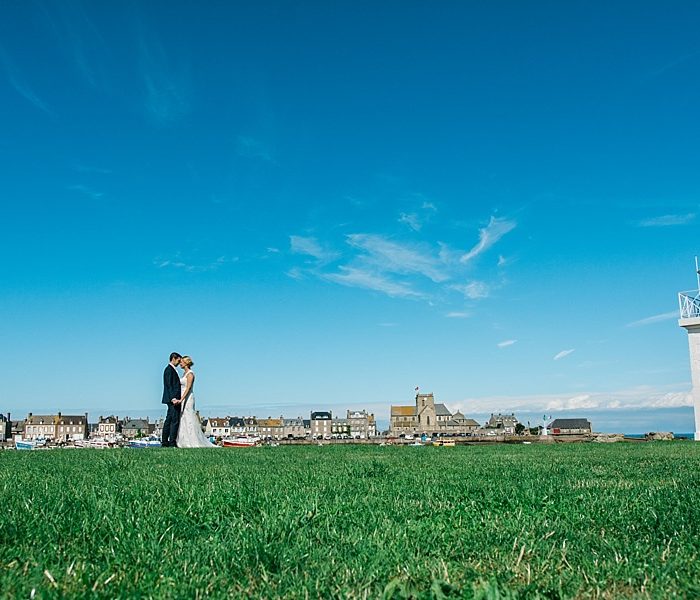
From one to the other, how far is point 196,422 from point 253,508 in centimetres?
1467

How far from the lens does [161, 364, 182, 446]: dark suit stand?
1797 cm

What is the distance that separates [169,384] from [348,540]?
15480mm

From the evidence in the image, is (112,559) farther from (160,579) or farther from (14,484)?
(14,484)

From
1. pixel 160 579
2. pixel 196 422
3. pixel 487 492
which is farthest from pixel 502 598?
pixel 196 422

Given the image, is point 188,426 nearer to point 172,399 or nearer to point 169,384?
point 172,399

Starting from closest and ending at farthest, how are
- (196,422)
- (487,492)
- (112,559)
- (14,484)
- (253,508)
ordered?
(112,559) < (253,508) < (487,492) < (14,484) < (196,422)

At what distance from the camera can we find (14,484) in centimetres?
623

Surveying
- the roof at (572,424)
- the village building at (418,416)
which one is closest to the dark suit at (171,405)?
the roof at (572,424)

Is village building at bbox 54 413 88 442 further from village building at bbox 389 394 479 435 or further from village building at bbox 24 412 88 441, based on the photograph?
village building at bbox 389 394 479 435

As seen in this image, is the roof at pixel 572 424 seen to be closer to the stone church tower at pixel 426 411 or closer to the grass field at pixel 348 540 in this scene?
the stone church tower at pixel 426 411

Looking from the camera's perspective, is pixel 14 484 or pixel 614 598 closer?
pixel 614 598

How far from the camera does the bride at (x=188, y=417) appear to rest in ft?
59.9

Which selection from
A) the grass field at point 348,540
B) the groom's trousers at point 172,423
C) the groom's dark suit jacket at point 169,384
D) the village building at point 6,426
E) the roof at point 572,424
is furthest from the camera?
the village building at point 6,426

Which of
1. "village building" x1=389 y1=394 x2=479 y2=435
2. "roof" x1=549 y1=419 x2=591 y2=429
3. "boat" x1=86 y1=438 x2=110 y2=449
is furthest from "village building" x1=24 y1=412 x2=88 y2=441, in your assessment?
"boat" x1=86 y1=438 x2=110 y2=449
